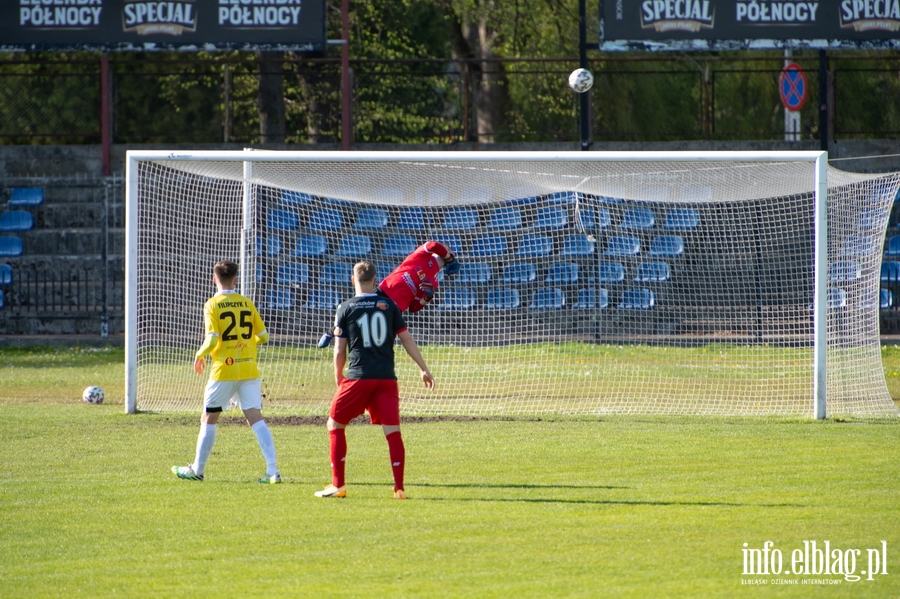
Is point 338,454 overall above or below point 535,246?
below

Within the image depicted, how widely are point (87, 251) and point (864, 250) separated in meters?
15.8

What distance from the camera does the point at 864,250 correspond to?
13195 mm

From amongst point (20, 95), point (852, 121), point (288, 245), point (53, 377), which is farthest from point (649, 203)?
point (20, 95)

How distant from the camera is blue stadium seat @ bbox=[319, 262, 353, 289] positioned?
61.2 ft

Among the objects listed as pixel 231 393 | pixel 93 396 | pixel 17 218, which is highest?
pixel 17 218

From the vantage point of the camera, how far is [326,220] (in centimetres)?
1994

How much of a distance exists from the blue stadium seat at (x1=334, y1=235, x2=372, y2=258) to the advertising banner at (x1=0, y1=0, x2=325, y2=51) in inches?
146

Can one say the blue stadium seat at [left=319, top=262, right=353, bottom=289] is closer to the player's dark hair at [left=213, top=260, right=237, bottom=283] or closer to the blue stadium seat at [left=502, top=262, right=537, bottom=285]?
the blue stadium seat at [left=502, top=262, right=537, bottom=285]

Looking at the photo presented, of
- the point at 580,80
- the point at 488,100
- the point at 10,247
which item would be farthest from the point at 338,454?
the point at 488,100

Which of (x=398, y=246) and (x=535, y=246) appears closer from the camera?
(x=535, y=246)

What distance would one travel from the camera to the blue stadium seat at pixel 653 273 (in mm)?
18797

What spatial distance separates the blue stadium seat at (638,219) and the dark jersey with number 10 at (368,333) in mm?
13228

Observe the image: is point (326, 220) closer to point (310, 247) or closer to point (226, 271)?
point (310, 247)

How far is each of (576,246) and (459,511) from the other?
12.9 m
